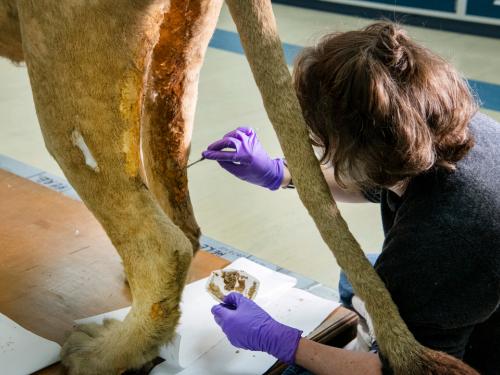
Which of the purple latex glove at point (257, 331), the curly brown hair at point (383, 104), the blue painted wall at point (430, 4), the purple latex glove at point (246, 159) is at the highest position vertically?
the curly brown hair at point (383, 104)

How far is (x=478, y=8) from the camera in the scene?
557 cm

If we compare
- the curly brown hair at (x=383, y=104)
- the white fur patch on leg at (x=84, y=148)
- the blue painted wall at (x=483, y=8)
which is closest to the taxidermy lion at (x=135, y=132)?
the white fur patch on leg at (x=84, y=148)

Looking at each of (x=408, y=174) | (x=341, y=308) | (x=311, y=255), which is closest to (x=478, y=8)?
(x=311, y=255)

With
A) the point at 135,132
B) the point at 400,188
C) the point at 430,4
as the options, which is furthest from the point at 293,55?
the point at 135,132

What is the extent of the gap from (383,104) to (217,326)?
90 cm

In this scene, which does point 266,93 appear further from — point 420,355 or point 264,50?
point 420,355

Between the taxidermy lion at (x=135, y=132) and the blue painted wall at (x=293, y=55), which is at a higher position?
the taxidermy lion at (x=135, y=132)

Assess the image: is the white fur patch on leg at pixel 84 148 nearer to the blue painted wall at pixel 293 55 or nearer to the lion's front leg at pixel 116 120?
the lion's front leg at pixel 116 120

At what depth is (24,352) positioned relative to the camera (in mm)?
2006

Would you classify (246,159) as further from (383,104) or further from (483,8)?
(483,8)

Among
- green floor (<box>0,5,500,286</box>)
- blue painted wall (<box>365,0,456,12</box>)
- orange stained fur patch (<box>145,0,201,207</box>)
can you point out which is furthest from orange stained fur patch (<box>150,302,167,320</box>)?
blue painted wall (<box>365,0,456,12</box>)

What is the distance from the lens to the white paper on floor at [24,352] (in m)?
1.97

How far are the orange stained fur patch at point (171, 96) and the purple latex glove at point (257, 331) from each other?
35 cm

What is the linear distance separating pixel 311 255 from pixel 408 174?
1.40m
